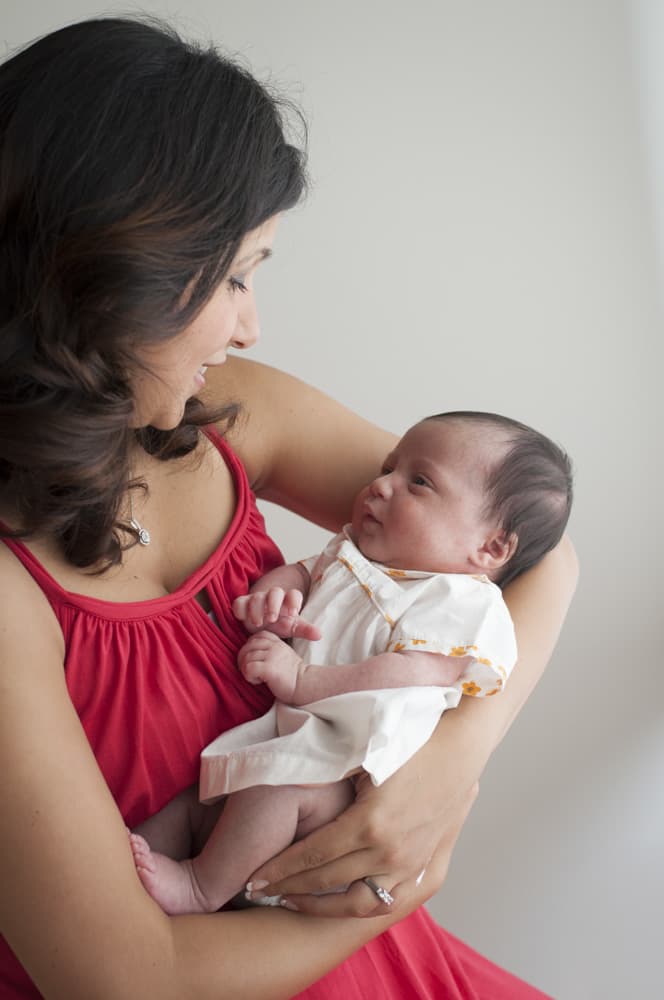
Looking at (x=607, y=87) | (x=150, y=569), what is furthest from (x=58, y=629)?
(x=607, y=87)

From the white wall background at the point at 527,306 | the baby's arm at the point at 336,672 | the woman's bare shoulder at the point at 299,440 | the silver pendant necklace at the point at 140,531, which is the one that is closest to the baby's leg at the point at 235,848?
the baby's arm at the point at 336,672

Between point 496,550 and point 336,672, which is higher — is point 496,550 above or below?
above

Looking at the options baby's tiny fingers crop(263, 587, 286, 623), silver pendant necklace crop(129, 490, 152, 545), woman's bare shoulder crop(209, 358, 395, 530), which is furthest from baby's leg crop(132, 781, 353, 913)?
woman's bare shoulder crop(209, 358, 395, 530)

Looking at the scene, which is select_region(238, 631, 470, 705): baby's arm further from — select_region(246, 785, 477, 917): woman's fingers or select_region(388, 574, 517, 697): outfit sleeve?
select_region(246, 785, 477, 917): woman's fingers

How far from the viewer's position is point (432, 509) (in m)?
1.40

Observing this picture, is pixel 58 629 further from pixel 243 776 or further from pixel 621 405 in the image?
pixel 621 405

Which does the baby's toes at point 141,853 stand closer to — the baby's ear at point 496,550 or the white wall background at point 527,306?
the baby's ear at point 496,550

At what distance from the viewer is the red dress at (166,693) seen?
1.18 meters

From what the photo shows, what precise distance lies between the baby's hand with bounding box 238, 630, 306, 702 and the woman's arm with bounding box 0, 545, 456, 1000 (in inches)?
9.1

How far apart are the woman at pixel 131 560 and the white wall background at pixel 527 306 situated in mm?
944

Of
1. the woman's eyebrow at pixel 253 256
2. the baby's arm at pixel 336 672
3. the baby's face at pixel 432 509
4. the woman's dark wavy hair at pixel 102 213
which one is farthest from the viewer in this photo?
the baby's face at pixel 432 509

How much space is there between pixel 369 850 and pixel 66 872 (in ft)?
1.13

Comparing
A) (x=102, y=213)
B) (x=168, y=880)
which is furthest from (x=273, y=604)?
(x=102, y=213)

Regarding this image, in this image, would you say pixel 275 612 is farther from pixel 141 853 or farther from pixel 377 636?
pixel 141 853
